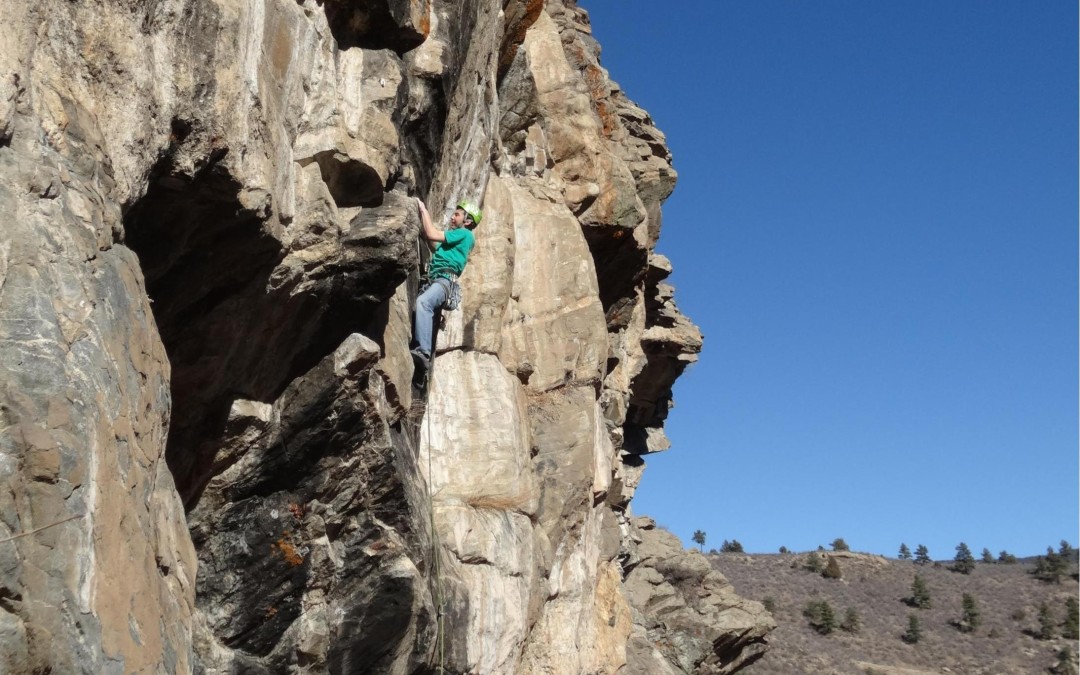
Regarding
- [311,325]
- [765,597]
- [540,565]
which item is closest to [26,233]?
[311,325]

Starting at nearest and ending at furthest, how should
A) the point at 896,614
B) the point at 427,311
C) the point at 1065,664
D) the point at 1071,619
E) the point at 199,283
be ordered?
the point at 199,283 → the point at 427,311 → the point at 1065,664 → the point at 1071,619 → the point at 896,614

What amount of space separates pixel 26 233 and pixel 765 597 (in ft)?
167

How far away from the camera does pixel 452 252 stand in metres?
13.1

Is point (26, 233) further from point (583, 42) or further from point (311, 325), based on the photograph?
point (583, 42)

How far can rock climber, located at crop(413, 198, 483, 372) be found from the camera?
12.9 m

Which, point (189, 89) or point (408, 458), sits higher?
point (189, 89)

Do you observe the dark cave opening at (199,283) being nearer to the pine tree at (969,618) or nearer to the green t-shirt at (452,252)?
the green t-shirt at (452,252)

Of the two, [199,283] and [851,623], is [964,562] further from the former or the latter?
[199,283]

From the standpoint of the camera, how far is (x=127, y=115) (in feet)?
24.1

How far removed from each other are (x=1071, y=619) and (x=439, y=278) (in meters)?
48.0

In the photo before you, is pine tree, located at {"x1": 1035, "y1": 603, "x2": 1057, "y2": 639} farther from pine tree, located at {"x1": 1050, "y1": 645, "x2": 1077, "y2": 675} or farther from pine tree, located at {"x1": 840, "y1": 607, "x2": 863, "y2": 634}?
pine tree, located at {"x1": 840, "y1": 607, "x2": 863, "y2": 634}

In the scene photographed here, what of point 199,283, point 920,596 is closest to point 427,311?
point 199,283

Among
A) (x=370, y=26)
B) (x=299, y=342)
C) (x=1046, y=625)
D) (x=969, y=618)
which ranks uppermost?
(x=969, y=618)

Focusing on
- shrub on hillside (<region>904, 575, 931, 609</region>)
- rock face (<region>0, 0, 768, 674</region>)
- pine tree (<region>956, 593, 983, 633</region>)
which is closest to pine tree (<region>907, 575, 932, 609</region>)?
shrub on hillside (<region>904, 575, 931, 609</region>)
